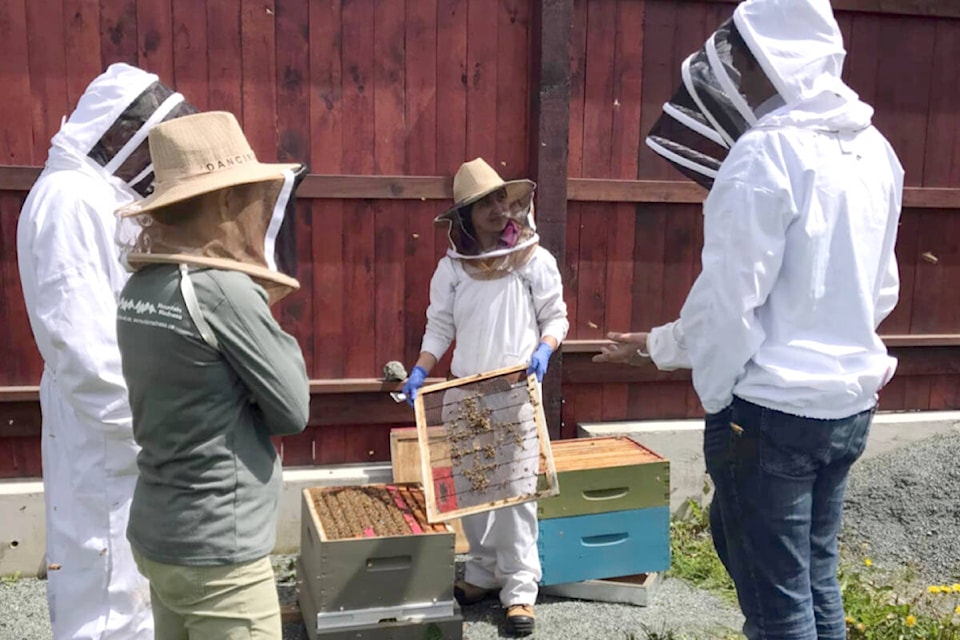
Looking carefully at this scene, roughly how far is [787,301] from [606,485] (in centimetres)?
196

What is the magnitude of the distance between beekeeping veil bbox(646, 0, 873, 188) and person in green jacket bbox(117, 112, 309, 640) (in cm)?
133

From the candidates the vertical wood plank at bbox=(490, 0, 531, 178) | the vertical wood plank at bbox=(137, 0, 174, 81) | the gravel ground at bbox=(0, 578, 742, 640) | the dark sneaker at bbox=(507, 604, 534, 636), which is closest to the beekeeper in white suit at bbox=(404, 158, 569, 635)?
the dark sneaker at bbox=(507, 604, 534, 636)

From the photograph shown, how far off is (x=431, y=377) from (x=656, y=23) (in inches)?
93.4

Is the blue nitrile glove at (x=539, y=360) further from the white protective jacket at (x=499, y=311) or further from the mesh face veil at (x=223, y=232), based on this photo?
the mesh face veil at (x=223, y=232)

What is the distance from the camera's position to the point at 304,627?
3.94 m

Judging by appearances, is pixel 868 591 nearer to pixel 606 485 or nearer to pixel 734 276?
pixel 606 485

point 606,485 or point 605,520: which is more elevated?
point 606,485

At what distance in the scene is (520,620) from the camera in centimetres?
386

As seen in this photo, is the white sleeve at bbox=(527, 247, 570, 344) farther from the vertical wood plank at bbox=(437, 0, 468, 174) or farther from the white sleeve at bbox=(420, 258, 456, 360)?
Answer: the vertical wood plank at bbox=(437, 0, 468, 174)

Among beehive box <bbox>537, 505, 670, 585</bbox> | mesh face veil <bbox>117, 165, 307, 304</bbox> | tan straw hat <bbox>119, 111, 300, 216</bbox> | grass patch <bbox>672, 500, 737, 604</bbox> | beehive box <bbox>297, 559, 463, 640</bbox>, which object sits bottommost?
grass patch <bbox>672, 500, 737, 604</bbox>

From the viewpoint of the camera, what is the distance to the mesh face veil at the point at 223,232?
2.03 meters

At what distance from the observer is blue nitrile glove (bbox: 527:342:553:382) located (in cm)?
378

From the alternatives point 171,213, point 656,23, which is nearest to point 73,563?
point 171,213

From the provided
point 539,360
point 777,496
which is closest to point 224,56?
point 539,360
